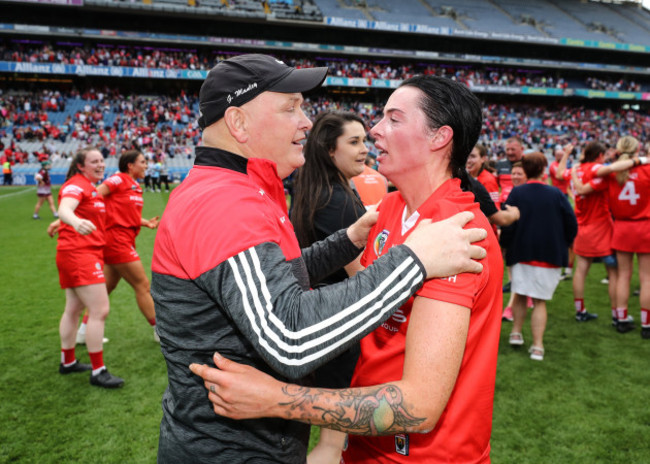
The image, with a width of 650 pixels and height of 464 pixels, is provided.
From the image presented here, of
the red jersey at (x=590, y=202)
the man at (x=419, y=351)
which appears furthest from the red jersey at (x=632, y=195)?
the man at (x=419, y=351)

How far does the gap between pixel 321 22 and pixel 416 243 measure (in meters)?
44.4

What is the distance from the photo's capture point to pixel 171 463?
1543 millimetres

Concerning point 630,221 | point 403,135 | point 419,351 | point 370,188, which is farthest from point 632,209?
point 419,351

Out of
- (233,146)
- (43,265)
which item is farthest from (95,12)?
(233,146)

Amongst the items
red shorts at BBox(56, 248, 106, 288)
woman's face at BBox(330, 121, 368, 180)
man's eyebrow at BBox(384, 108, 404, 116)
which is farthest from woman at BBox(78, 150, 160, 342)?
man's eyebrow at BBox(384, 108, 404, 116)

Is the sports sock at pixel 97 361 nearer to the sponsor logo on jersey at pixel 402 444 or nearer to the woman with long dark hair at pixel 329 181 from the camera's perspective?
the woman with long dark hair at pixel 329 181

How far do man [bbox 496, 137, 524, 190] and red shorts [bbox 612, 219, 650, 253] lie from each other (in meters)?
1.71

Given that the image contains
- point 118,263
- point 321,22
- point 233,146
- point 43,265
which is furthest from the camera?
point 321,22

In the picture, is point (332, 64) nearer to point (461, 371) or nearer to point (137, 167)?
point (137, 167)

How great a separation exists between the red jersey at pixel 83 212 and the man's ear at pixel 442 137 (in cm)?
410

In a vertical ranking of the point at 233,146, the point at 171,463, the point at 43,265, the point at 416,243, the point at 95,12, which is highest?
the point at 95,12

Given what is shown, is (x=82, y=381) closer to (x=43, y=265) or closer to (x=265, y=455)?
(x=265, y=455)

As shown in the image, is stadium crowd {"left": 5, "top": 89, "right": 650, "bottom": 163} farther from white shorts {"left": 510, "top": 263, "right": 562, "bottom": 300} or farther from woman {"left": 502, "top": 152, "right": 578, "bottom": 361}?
white shorts {"left": 510, "top": 263, "right": 562, "bottom": 300}

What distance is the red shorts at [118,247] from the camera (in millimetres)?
5211
